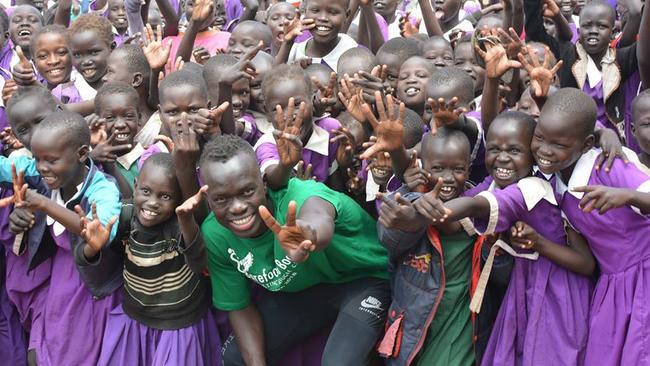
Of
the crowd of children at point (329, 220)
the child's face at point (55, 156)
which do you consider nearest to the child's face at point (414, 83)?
the crowd of children at point (329, 220)

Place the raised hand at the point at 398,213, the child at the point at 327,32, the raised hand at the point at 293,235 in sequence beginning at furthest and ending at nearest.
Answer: the child at the point at 327,32, the raised hand at the point at 398,213, the raised hand at the point at 293,235

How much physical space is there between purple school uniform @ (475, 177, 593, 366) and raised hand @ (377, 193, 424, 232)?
1.01 feet

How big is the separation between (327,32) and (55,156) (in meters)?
1.98

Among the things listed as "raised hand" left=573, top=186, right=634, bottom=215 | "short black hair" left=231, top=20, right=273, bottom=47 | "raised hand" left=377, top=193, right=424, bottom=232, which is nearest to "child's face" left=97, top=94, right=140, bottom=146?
"short black hair" left=231, top=20, right=273, bottom=47

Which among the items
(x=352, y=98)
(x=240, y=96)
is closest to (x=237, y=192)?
(x=352, y=98)

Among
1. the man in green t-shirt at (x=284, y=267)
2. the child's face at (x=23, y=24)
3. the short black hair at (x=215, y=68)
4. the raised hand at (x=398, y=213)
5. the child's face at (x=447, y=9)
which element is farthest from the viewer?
the child's face at (x=23, y=24)

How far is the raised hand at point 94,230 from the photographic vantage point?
9.84ft

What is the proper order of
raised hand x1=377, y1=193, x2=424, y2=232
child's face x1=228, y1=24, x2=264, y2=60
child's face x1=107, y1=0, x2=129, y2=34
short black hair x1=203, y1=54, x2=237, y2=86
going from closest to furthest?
raised hand x1=377, y1=193, x2=424, y2=232, short black hair x1=203, y1=54, x2=237, y2=86, child's face x1=228, y1=24, x2=264, y2=60, child's face x1=107, y1=0, x2=129, y2=34

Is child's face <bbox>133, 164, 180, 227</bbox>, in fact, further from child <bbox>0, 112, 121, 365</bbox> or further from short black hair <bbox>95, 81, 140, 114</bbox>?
short black hair <bbox>95, 81, 140, 114</bbox>

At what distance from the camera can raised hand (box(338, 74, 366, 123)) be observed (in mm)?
3336

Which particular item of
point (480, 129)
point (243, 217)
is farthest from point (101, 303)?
point (480, 129)

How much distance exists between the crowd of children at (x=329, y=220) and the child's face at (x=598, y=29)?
0.75 meters

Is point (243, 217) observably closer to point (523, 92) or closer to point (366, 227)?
point (366, 227)

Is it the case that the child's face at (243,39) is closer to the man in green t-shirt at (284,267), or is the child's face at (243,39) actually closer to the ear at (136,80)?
the ear at (136,80)
